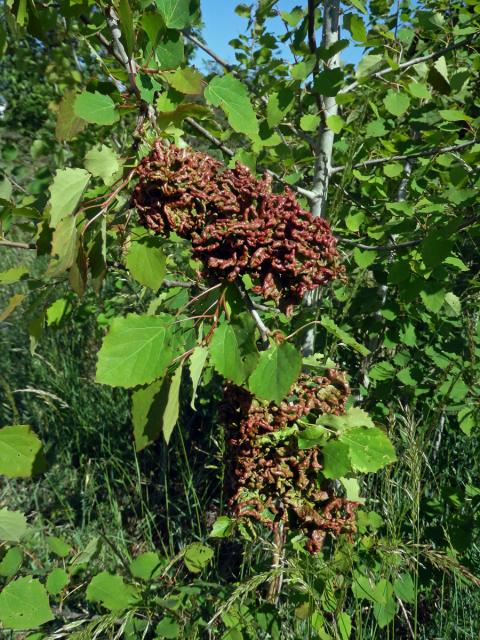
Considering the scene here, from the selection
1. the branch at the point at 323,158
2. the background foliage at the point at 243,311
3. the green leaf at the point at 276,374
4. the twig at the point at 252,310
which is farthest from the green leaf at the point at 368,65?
the green leaf at the point at 276,374

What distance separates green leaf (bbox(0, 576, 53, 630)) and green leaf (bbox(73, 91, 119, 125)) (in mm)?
981

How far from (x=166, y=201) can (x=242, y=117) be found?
339mm

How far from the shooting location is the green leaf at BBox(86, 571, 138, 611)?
4.54 feet

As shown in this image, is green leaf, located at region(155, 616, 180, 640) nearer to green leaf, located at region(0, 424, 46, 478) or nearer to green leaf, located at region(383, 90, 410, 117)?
green leaf, located at region(0, 424, 46, 478)

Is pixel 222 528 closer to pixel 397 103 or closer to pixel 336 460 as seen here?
pixel 336 460

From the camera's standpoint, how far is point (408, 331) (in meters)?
2.04

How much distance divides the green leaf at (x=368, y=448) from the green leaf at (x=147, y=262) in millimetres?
483

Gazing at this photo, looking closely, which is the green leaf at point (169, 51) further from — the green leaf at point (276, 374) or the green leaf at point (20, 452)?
the green leaf at point (20, 452)

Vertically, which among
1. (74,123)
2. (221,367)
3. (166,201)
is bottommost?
(221,367)

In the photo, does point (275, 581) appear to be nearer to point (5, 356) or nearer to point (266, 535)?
point (266, 535)

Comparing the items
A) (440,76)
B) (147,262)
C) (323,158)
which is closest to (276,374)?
(147,262)

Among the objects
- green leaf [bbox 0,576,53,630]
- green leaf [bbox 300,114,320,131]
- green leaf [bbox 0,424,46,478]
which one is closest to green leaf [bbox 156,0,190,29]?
green leaf [bbox 300,114,320,131]

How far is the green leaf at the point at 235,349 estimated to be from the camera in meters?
0.95

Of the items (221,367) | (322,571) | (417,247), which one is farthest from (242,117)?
(322,571)
